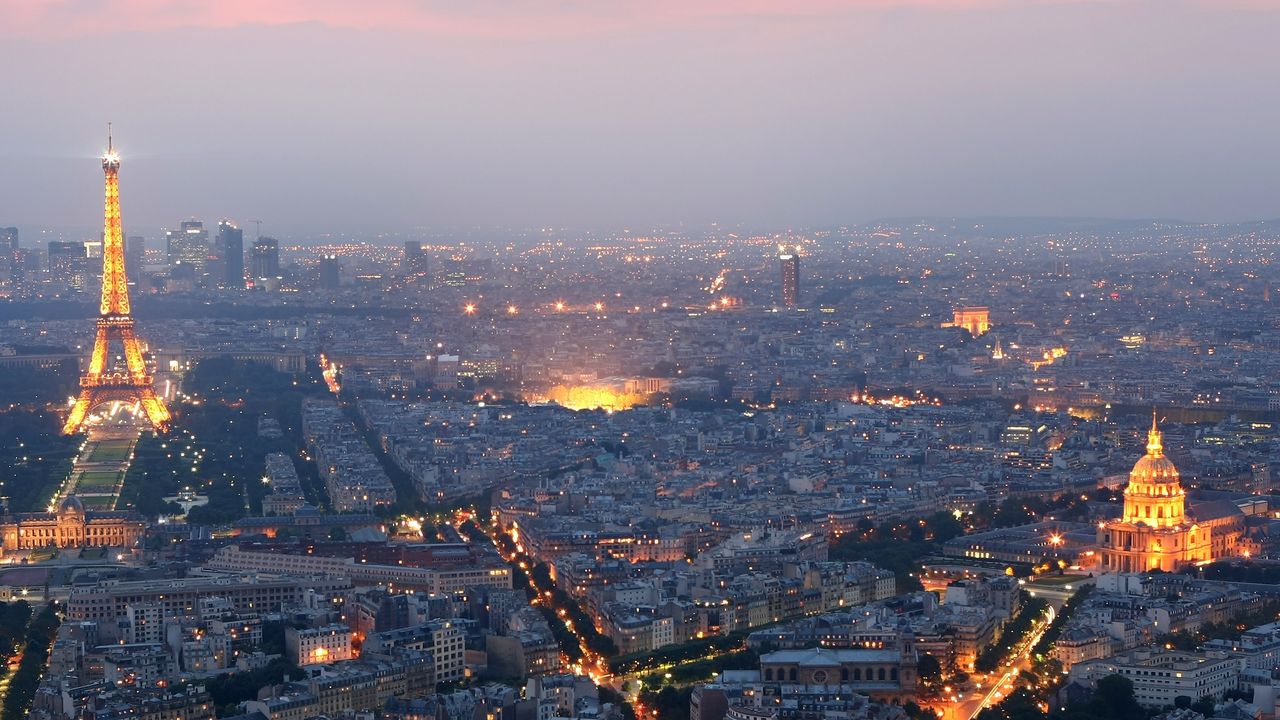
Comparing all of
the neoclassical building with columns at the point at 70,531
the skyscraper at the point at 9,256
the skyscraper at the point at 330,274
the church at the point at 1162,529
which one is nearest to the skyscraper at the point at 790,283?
the skyscraper at the point at 330,274

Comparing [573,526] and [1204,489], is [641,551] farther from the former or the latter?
[1204,489]

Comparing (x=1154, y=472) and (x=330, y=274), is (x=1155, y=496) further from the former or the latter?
(x=330, y=274)

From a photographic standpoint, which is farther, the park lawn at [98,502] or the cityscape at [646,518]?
the park lawn at [98,502]

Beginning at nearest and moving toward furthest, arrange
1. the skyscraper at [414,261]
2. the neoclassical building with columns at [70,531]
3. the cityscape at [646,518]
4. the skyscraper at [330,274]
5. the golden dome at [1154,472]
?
the cityscape at [646,518] → the golden dome at [1154,472] → the neoclassical building with columns at [70,531] → the skyscraper at [330,274] → the skyscraper at [414,261]

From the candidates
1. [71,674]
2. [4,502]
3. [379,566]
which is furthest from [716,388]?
[71,674]

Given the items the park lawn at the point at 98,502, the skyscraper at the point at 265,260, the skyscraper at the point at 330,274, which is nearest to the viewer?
the park lawn at the point at 98,502

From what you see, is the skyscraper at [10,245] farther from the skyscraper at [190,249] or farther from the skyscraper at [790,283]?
the skyscraper at [790,283]

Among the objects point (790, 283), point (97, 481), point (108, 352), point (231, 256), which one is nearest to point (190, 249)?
point (231, 256)
